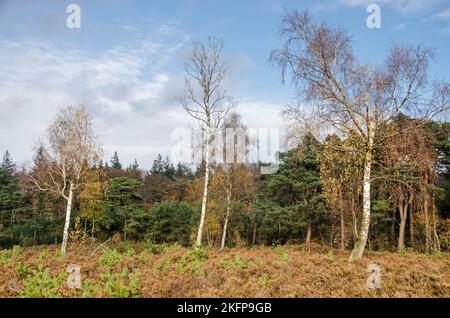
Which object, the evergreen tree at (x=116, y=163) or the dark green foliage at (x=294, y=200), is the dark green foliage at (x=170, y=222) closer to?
the dark green foliage at (x=294, y=200)

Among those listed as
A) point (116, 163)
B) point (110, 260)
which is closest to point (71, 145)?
point (110, 260)

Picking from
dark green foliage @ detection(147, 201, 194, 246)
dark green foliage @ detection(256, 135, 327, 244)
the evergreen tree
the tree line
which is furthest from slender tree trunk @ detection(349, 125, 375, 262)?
the evergreen tree

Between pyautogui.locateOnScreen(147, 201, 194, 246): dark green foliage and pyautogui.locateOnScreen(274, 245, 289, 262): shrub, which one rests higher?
pyautogui.locateOnScreen(274, 245, 289, 262): shrub

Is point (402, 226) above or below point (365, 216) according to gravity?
below

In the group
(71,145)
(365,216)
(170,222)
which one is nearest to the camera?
(365,216)

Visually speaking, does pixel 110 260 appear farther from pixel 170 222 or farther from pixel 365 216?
pixel 170 222

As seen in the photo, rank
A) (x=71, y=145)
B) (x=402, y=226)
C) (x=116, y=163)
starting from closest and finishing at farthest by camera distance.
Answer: (x=71, y=145), (x=402, y=226), (x=116, y=163)

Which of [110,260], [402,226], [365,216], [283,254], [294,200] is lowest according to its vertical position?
[402,226]

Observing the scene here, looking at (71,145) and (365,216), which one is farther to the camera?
(71,145)

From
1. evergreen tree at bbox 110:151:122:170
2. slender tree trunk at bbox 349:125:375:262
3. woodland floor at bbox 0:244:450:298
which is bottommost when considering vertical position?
woodland floor at bbox 0:244:450:298

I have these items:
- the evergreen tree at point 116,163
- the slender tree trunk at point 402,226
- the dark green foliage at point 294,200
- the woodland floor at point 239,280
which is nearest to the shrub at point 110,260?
the woodland floor at point 239,280

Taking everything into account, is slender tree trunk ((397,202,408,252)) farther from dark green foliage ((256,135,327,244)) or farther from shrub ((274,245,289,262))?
shrub ((274,245,289,262))
